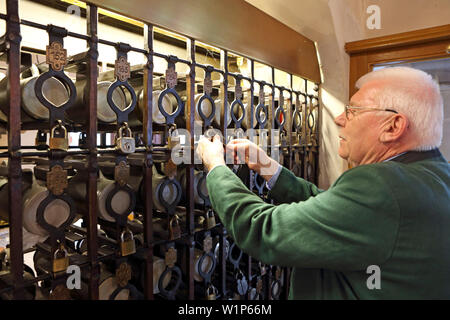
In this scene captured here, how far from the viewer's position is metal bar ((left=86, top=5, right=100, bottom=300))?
4.21 ft

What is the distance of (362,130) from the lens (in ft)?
3.60

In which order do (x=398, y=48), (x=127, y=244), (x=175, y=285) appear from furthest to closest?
(x=398, y=48) → (x=175, y=285) → (x=127, y=244)

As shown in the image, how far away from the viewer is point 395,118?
1023 millimetres

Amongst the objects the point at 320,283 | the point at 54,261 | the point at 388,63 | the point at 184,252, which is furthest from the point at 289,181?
the point at 388,63

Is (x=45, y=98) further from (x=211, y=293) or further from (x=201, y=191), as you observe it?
(x=211, y=293)

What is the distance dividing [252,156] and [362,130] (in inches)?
19.8

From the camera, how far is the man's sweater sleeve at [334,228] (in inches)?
35.5

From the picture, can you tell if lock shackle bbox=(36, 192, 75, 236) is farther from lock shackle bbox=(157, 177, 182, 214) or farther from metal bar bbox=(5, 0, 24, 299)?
lock shackle bbox=(157, 177, 182, 214)

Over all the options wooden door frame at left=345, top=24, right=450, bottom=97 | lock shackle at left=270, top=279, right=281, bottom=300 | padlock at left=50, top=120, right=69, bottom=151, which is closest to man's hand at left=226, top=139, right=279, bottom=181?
padlock at left=50, top=120, right=69, bottom=151

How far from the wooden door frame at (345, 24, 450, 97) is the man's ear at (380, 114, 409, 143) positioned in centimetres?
174

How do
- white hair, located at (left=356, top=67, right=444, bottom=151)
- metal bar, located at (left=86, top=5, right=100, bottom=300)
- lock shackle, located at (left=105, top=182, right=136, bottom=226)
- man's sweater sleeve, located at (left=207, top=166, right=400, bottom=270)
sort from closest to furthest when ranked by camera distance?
man's sweater sleeve, located at (left=207, top=166, right=400, bottom=270), white hair, located at (left=356, top=67, right=444, bottom=151), metal bar, located at (left=86, top=5, right=100, bottom=300), lock shackle, located at (left=105, top=182, right=136, bottom=226)

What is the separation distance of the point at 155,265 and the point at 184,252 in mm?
172

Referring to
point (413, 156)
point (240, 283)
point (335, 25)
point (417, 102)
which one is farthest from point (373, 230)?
point (335, 25)

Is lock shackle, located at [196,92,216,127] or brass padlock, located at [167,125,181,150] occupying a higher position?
lock shackle, located at [196,92,216,127]
